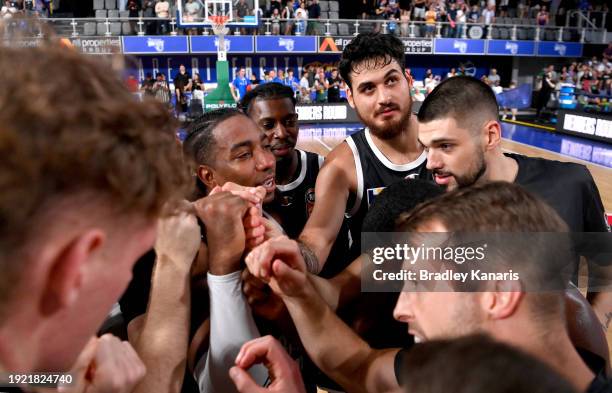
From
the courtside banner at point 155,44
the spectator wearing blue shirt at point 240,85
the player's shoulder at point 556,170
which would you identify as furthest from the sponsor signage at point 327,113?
the player's shoulder at point 556,170

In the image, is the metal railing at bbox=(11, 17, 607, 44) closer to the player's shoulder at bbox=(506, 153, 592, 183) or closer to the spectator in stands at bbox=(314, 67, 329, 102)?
the spectator in stands at bbox=(314, 67, 329, 102)

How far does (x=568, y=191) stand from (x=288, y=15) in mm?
19838

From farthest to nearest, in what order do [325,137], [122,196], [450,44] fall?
[450,44] → [325,137] → [122,196]

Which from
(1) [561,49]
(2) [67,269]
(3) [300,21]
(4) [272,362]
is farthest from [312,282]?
(1) [561,49]

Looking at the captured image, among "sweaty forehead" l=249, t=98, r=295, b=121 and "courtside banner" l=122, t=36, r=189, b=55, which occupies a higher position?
"courtside banner" l=122, t=36, r=189, b=55

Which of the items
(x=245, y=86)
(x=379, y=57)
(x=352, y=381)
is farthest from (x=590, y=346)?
(x=245, y=86)

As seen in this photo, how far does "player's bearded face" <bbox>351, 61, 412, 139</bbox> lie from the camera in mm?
3160

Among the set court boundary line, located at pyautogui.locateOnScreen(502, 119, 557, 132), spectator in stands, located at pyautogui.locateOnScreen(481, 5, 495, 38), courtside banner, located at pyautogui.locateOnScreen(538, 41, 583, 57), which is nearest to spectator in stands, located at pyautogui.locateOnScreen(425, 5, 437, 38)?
spectator in stands, located at pyautogui.locateOnScreen(481, 5, 495, 38)

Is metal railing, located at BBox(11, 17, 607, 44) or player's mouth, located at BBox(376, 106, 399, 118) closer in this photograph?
player's mouth, located at BBox(376, 106, 399, 118)

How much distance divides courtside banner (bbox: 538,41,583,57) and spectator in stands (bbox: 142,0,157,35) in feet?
54.3

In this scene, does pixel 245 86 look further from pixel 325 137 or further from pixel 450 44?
pixel 450 44

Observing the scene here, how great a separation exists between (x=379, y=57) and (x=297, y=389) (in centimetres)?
236

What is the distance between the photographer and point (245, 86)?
60.7 ft

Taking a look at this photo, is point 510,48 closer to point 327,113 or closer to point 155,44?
point 327,113
